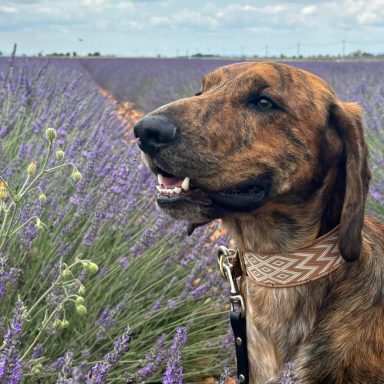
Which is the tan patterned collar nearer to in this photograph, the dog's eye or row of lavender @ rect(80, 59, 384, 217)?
the dog's eye

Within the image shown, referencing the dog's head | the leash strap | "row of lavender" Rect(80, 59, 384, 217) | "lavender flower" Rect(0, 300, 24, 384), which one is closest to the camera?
"lavender flower" Rect(0, 300, 24, 384)

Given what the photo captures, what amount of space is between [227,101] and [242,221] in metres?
0.45

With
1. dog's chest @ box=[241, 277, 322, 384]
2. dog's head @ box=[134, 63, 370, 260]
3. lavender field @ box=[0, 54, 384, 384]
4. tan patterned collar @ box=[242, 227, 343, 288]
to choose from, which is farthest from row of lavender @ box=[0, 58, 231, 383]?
dog's head @ box=[134, 63, 370, 260]

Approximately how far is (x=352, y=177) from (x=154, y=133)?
0.69 metres

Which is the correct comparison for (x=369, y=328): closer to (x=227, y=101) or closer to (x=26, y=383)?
(x=227, y=101)

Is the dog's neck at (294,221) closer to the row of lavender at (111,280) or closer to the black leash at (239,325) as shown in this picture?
the black leash at (239,325)

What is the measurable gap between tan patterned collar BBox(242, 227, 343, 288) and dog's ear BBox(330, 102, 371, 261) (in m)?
0.10

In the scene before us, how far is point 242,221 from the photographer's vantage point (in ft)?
7.52

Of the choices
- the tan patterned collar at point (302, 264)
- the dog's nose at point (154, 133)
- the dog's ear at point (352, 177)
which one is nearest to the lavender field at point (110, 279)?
the tan patterned collar at point (302, 264)

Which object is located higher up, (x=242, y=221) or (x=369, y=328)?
(x=242, y=221)

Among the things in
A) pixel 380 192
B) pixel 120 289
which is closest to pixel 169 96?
pixel 380 192

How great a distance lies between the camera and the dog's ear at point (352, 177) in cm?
197

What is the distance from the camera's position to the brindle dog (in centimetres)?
200

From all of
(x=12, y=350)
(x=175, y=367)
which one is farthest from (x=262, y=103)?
(x=12, y=350)
